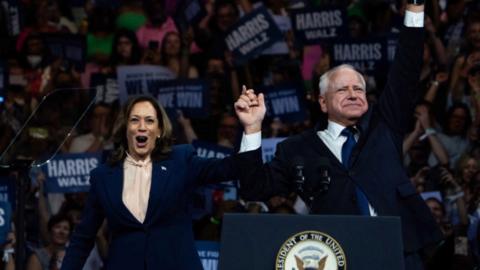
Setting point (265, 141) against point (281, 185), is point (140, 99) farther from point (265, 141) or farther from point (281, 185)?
point (265, 141)

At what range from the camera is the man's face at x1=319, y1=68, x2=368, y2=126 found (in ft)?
14.3

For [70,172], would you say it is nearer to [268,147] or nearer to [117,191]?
[268,147]

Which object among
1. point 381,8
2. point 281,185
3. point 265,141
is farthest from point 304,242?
point 381,8

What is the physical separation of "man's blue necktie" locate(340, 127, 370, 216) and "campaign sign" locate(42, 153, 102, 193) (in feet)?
12.6

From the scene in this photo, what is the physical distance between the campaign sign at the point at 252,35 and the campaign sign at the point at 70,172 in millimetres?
1359

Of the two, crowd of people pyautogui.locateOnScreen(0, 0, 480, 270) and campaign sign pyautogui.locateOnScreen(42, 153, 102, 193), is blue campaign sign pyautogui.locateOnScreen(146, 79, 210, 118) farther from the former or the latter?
campaign sign pyautogui.locateOnScreen(42, 153, 102, 193)

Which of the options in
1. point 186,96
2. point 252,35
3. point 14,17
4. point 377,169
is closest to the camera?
point 377,169

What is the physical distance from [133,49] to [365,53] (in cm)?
204

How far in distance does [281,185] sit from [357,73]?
547 millimetres

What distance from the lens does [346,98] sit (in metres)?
4.39

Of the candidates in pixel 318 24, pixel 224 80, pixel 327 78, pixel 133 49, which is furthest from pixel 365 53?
pixel 327 78

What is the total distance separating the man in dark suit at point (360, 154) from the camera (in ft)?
13.7

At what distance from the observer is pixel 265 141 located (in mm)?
7625

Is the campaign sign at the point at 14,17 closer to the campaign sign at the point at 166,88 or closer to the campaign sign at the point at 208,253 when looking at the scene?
the campaign sign at the point at 166,88
